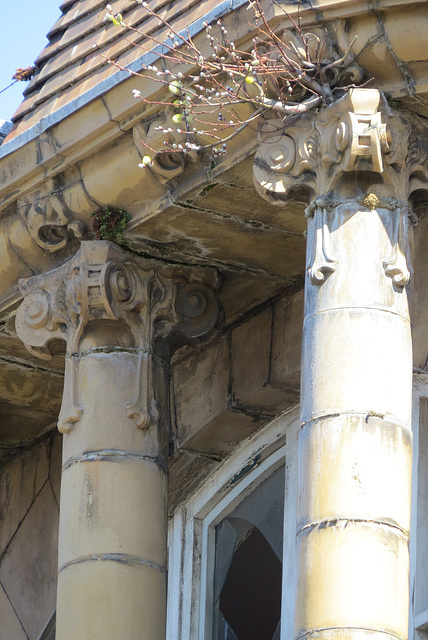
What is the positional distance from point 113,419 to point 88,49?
5.78ft

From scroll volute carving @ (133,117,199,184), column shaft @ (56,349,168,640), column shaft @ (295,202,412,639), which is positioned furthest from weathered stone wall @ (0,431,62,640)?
column shaft @ (295,202,412,639)

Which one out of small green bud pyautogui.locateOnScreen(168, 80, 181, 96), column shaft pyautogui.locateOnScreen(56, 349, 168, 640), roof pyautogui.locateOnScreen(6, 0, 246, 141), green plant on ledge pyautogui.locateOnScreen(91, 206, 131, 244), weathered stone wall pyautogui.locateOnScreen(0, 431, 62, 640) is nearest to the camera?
small green bud pyautogui.locateOnScreen(168, 80, 181, 96)

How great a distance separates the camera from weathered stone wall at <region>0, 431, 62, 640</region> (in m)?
9.65

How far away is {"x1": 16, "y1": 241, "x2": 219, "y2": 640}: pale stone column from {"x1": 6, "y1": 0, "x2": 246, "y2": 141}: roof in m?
0.76

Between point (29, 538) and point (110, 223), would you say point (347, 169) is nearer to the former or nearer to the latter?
point (110, 223)

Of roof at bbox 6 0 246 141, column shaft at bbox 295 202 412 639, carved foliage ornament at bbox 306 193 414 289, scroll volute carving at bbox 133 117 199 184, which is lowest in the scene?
column shaft at bbox 295 202 412 639

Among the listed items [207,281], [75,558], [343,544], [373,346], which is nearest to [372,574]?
[343,544]

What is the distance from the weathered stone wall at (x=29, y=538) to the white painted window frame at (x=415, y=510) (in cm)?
268

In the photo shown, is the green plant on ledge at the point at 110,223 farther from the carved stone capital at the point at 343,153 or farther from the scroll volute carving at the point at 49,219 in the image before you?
the carved stone capital at the point at 343,153

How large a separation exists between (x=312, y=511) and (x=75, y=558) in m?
1.60

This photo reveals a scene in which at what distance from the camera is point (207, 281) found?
27.9 ft

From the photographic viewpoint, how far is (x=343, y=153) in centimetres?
702

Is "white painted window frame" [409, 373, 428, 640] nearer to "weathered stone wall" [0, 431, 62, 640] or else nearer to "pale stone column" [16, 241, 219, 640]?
"pale stone column" [16, 241, 219, 640]

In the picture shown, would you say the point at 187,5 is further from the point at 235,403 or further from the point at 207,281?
the point at 235,403
